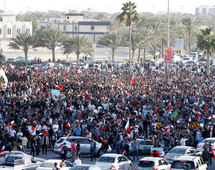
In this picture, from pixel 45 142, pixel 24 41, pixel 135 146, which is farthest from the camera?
pixel 24 41

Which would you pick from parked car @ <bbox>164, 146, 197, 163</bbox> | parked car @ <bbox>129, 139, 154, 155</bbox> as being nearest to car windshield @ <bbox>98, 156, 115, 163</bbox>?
parked car @ <bbox>164, 146, 197, 163</bbox>

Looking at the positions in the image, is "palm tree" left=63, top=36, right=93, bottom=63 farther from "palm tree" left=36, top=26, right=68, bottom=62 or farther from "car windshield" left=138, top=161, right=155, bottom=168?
"car windshield" left=138, top=161, right=155, bottom=168

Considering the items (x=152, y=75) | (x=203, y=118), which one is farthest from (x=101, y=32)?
(x=203, y=118)

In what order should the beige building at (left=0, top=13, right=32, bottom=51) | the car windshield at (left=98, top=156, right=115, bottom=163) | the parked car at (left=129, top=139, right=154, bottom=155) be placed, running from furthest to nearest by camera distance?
the beige building at (left=0, top=13, right=32, bottom=51) < the parked car at (left=129, top=139, right=154, bottom=155) < the car windshield at (left=98, top=156, right=115, bottom=163)

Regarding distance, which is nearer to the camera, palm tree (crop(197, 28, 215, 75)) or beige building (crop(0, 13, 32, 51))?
palm tree (crop(197, 28, 215, 75))

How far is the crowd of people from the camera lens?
26.7 metres

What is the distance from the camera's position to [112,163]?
2094cm

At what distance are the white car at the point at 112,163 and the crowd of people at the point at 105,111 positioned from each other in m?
3.54

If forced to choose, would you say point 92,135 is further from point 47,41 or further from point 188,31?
point 188,31

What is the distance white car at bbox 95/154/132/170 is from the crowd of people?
11.6ft

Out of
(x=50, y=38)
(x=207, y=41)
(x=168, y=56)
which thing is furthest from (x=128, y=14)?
(x=50, y=38)

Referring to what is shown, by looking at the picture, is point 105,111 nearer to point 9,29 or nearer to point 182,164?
point 182,164

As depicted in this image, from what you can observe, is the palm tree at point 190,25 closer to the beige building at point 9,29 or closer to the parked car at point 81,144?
the beige building at point 9,29

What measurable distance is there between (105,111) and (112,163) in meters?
11.7
